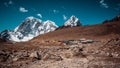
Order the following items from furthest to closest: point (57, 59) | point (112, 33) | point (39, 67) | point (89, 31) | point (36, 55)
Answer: point (89, 31), point (112, 33), point (36, 55), point (57, 59), point (39, 67)

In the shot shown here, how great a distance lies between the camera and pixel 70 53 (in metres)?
31.2

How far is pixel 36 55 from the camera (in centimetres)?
3022

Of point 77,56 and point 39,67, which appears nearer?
point 39,67

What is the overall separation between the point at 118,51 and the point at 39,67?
571 inches

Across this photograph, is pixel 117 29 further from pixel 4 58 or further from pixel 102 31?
pixel 4 58

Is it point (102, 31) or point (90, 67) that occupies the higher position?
point (102, 31)

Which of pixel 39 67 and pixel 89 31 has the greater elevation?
pixel 89 31

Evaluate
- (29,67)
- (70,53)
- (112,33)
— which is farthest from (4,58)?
(112,33)

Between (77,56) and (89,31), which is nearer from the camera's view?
(77,56)

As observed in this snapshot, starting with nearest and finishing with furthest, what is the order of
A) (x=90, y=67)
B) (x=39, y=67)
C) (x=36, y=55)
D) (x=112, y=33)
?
(x=90, y=67)
(x=39, y=67)
(x=36, y=55)
(x=112, y=33)

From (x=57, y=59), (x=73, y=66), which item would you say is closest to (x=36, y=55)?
(x=57, y=59)

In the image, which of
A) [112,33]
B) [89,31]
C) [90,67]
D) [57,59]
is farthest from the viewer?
[89,31]

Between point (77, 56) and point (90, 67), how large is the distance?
944 cm

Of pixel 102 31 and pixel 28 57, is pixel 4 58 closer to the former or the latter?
pixel 28 57
